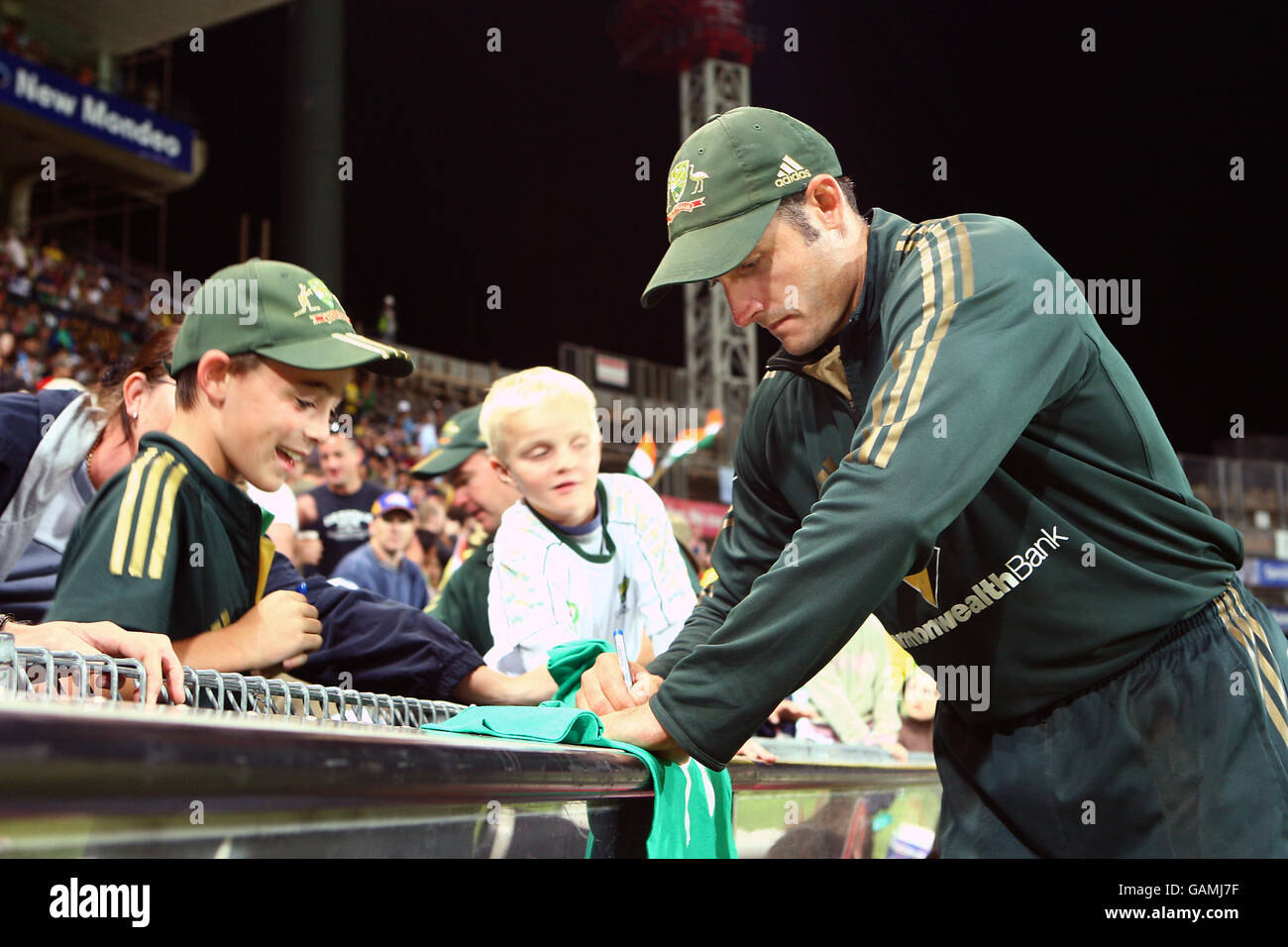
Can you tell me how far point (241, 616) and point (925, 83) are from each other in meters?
22.1

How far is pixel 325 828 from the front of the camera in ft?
2.61

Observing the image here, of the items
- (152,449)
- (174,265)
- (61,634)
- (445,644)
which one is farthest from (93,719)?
(174,265)

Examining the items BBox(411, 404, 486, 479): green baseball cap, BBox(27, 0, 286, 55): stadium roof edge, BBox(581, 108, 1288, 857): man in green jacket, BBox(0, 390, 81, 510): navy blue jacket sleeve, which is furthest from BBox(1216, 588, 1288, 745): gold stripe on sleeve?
BBox(27, 0, 286, 55): stadium roof edge

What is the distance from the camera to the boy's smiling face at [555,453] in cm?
264

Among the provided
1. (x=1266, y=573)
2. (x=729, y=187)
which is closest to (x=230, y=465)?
(x=729, y=187)

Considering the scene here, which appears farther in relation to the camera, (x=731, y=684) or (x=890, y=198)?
(x=890, y=198)

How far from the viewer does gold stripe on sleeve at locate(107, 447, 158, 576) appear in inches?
64.9

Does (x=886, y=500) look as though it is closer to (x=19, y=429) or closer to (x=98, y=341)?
(x=19, y=429)

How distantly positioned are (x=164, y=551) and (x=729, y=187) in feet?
3.14

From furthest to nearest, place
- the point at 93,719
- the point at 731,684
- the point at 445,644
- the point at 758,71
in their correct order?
the point at 758,71 < the point at 445,644 < the point at 731,684 < the point at 93,719

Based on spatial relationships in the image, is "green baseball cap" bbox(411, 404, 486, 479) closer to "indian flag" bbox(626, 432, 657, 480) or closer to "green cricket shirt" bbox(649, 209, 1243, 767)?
"indian flag" bbox(626, 432, 657, 480)

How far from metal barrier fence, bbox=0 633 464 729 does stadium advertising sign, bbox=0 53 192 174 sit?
18.6 meters

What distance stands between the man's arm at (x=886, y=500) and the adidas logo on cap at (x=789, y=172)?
27 centimetres

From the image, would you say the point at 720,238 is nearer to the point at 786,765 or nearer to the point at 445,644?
the point at 786,765
